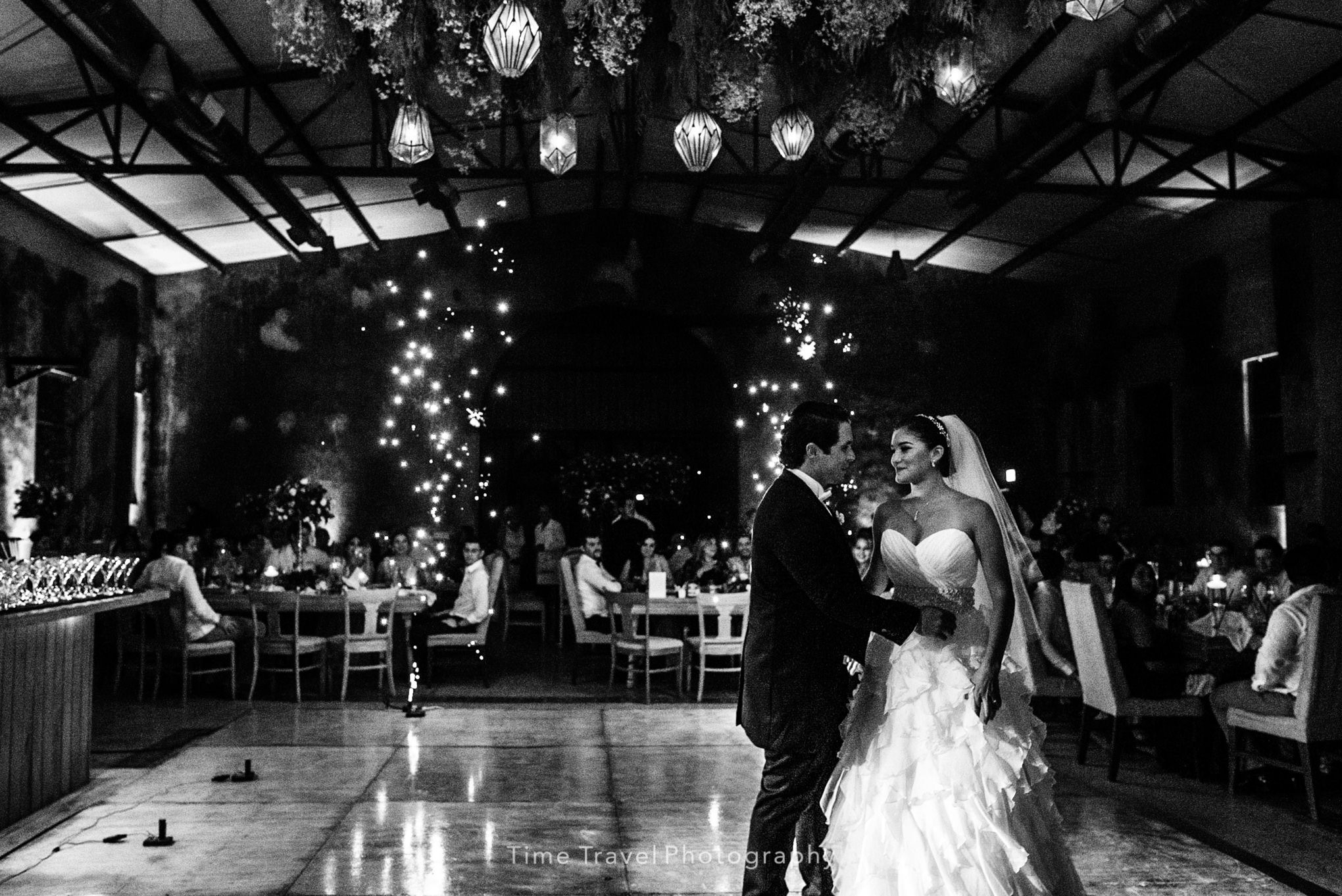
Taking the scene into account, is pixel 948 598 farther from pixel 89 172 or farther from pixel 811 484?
pixel 89 172

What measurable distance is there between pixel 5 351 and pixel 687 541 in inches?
344

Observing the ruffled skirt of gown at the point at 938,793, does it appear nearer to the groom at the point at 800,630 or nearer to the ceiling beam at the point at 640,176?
the groom at the point at 800,630

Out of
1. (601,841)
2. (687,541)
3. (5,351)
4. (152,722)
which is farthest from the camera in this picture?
(687,541)

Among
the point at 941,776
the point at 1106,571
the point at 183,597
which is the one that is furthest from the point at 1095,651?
the point at 183,597

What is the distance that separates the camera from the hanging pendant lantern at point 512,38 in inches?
131

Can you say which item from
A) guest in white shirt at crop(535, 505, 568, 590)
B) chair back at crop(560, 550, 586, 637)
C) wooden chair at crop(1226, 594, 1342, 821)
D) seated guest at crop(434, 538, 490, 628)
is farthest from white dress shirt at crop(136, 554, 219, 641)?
wooden chair at crop(1226, 594, 1342, 821)

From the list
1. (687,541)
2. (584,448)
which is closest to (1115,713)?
(687,541)

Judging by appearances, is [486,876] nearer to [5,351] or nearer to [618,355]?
[5,351]

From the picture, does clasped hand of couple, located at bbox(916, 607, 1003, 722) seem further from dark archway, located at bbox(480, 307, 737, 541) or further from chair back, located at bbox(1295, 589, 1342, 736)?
dark archway, located at bbox(480, 307, 737, 541)

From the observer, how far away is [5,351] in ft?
38.7

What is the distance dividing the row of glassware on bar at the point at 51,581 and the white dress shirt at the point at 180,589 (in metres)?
2.48

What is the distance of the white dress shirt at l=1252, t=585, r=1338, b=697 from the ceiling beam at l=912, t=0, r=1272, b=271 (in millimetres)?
3899

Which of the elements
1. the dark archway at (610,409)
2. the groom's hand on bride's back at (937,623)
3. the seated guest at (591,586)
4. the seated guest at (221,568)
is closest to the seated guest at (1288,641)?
the groom's hand on bride's back at (937,623)

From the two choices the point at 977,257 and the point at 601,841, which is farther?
the point at 977,257
